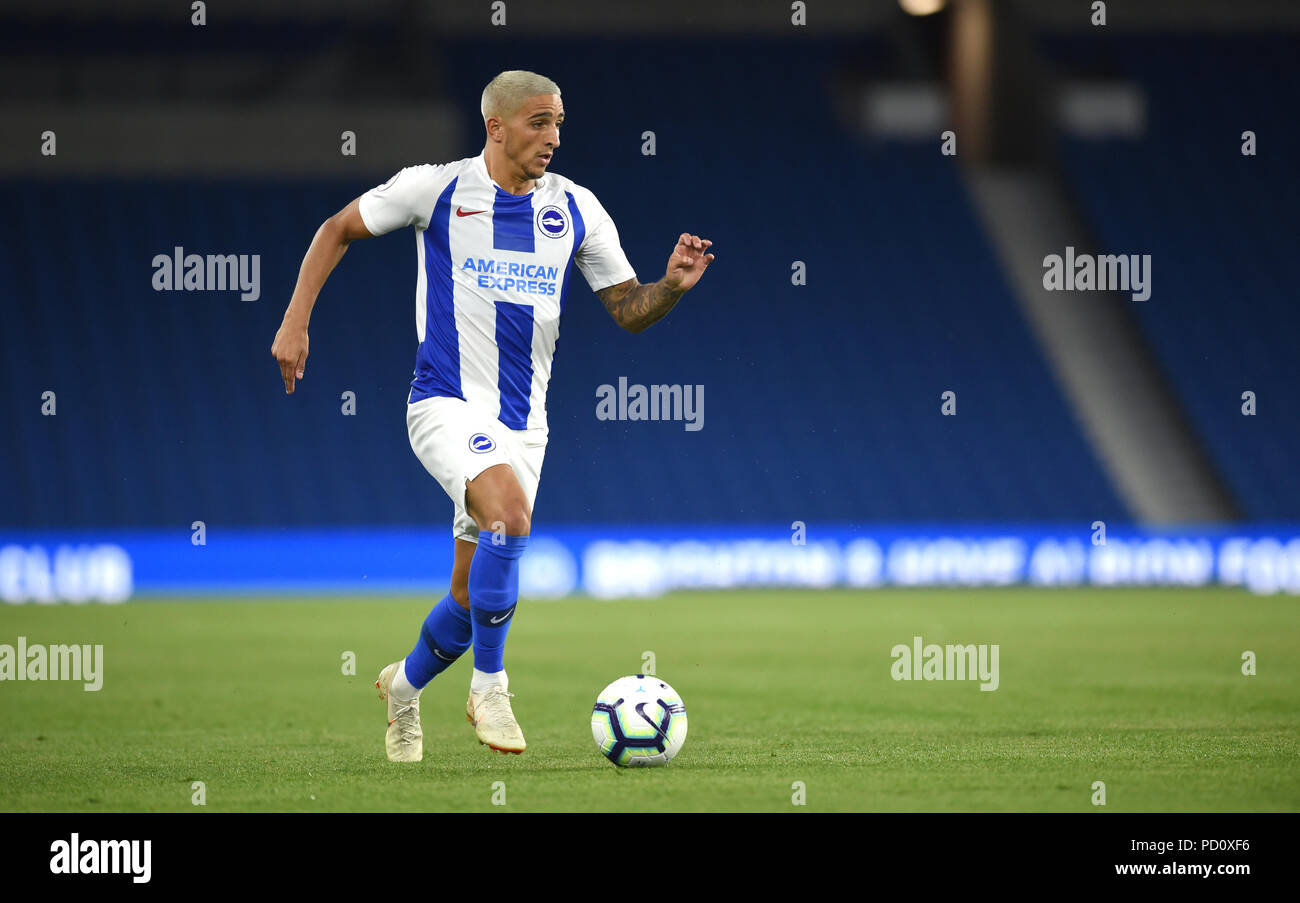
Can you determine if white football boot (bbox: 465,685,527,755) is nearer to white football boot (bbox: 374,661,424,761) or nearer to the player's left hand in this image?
white football boot (bbox: 374,661,424,761)

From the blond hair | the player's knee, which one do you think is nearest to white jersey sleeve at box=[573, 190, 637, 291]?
the blond hair

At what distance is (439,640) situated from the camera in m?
6.59

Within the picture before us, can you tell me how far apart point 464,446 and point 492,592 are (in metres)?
0.56

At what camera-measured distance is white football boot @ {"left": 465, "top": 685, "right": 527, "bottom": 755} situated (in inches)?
254

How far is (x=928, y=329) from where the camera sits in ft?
74.4

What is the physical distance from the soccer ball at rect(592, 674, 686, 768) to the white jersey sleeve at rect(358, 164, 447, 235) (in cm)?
202

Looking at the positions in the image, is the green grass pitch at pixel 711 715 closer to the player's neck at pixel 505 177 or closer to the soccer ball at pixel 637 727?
the soccer ball at pixel 637 727

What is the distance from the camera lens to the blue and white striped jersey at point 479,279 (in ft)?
21.8

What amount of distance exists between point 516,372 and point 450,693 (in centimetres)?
340

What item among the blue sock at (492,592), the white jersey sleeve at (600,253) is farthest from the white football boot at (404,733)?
the white jersey sleeve at (600,253)

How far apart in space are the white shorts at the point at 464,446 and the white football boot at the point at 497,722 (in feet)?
2.01

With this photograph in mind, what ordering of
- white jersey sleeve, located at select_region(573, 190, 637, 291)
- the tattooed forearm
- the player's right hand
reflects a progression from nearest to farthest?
the player's right hand < the tattooed forearm < white jersey sleeve, located at select_region(573, 190, 637, 291)

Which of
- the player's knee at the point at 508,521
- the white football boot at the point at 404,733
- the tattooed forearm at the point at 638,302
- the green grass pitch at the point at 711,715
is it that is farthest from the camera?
the tattooed forearm at the point at 638,302

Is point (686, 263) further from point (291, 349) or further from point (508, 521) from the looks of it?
point (291, 349)
